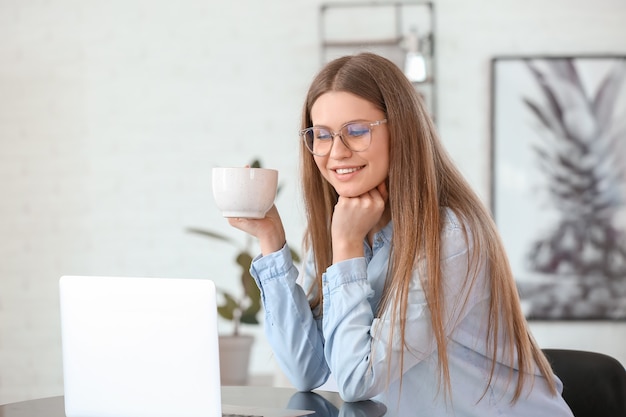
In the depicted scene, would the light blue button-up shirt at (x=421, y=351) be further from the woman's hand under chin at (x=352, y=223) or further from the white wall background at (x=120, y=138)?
the white wall background at (x=120, y=138)

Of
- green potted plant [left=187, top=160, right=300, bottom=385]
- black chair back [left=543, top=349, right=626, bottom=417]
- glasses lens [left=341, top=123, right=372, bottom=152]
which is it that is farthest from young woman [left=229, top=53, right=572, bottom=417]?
→ green potted plant [left=187, top=160, right=300, bottom=385]

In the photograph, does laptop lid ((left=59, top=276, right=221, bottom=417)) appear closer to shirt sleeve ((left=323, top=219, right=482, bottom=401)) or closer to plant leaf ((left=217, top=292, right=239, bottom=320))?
shirt sleeve ((left=323, top=219, right=482, bottom=401))

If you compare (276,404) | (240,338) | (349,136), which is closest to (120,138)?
(240,338)

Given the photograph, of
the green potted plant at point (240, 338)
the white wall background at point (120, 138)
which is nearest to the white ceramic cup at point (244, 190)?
the green potted plant at point (240, 338)

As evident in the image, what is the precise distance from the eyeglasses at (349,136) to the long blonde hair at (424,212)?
0.05 m

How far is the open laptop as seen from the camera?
49.1 inches

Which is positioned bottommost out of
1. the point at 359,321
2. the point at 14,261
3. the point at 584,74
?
the point at 14,261

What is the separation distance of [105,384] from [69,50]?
10.2 ft

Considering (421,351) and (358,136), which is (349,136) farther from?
(421,351)

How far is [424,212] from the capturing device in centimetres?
156

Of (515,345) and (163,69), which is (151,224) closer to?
(163,69)

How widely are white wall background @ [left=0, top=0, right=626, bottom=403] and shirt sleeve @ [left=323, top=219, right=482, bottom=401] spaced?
101 inches

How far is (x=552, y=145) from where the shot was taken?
13.1 feet

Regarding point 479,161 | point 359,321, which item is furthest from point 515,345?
point 479,161
